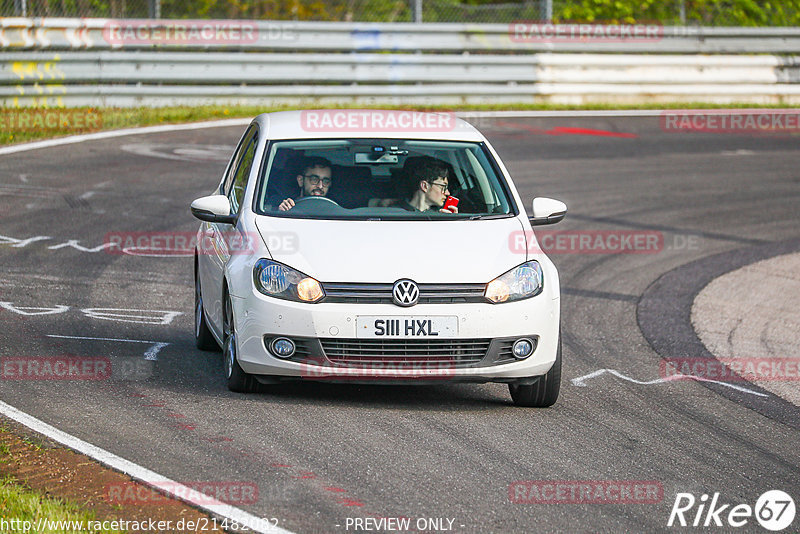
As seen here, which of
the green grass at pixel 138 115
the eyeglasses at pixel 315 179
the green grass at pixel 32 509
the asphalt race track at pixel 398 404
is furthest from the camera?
the green grass at pixel 138 115

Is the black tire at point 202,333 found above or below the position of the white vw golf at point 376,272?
below

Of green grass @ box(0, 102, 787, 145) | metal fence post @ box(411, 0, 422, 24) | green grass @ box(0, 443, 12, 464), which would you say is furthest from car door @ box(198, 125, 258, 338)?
metal fence post @ box(411, 0, 422, 24)

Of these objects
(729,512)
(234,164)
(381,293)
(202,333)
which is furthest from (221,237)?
(729,512)

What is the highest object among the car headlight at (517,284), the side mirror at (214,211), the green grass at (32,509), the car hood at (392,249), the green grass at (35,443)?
the side mirror at (214,211)

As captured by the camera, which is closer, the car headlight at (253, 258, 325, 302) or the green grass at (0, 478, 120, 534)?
the green grass at (0, 478, 120, 534)

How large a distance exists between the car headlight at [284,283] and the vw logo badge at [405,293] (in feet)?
1.32

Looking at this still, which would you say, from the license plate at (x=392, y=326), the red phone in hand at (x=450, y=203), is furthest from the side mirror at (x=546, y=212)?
the license plate at (x=392, y=326)

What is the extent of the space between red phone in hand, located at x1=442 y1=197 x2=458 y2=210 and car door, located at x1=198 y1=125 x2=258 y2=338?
1.30 m

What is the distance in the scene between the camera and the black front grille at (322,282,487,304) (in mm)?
6719

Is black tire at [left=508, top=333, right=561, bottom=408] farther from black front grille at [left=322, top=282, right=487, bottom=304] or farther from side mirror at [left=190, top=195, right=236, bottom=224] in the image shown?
side mirror at [left=190, top=195, right=236, bottom=224]

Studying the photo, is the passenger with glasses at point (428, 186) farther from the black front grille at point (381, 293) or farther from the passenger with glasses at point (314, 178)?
the black front grille at point (381, 293)

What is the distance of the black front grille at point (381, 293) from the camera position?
672 centimetres

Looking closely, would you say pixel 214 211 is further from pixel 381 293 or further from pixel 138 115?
pixel 138 115

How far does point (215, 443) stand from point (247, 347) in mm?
837
